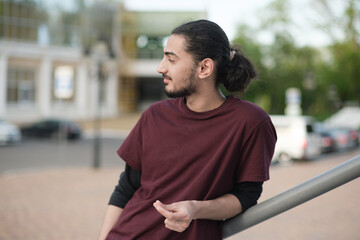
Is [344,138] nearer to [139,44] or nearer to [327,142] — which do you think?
[327,142]

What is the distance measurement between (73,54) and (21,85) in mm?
5544

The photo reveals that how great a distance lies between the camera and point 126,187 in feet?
6.14

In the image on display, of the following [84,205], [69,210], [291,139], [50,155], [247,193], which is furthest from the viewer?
[50,155]

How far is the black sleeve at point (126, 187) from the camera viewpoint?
73.4 inches

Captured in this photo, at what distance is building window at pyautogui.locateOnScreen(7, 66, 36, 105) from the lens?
36375 millimetres

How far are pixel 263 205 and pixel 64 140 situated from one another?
27.5 metres

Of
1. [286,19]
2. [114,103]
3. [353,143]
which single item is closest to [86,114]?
[114,103]

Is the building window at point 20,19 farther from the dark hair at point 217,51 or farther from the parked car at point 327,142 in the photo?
the dark hair at point 217,51

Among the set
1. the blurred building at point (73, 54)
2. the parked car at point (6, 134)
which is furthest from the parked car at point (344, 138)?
the parked car at point (6, 134)

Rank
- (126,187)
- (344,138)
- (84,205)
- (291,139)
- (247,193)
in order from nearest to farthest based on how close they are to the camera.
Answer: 1. (247,193)
2. (126,187)
3. (84,205)
4. (291,139)
5. (344,138)

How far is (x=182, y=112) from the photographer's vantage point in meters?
1.70

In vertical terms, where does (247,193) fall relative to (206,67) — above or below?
below

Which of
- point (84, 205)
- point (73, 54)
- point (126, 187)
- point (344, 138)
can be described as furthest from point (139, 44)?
point (126, 187)

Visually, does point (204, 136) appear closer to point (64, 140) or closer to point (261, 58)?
point (64, 140)
